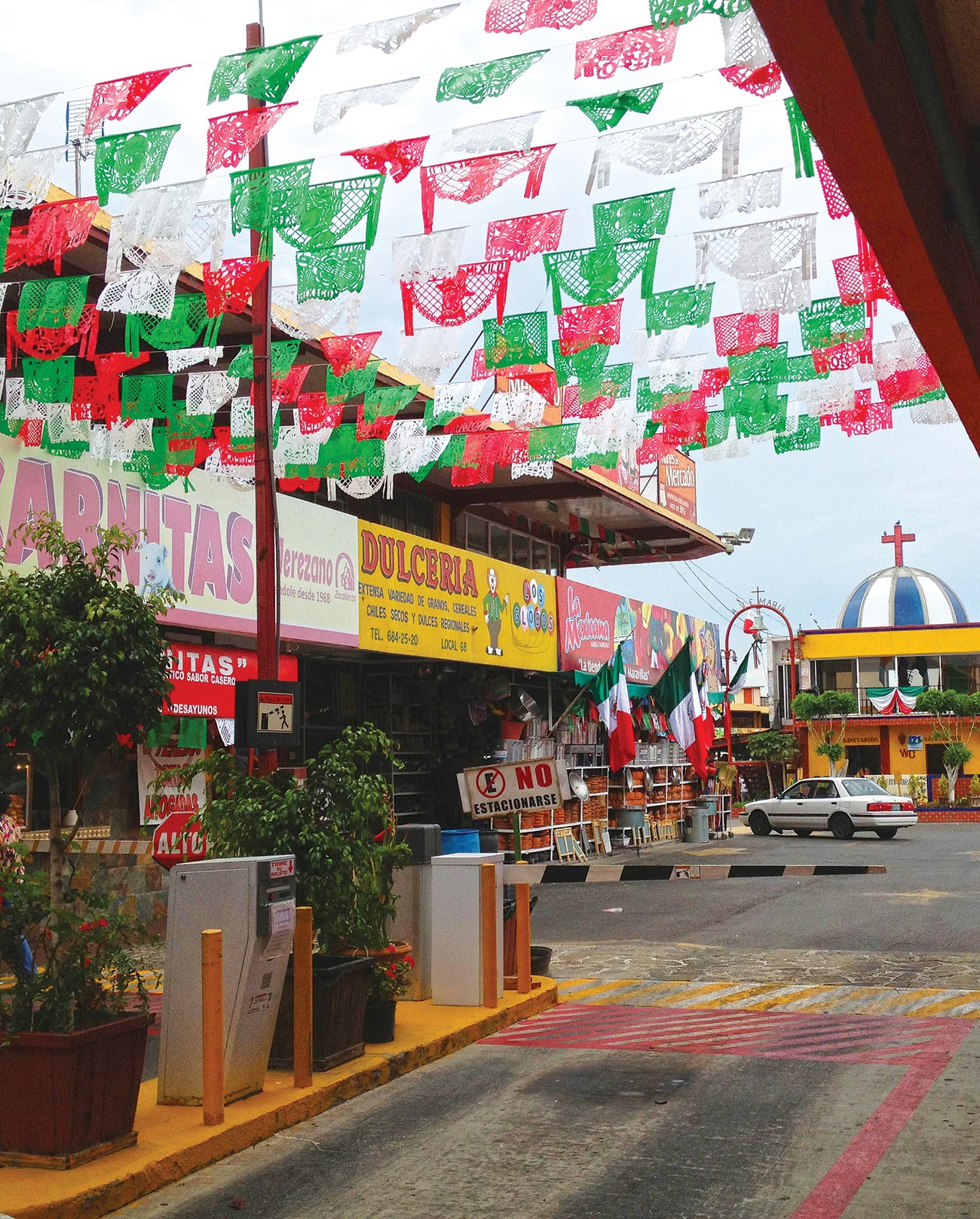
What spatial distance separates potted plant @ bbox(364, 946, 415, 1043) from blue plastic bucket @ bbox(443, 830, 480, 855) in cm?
728

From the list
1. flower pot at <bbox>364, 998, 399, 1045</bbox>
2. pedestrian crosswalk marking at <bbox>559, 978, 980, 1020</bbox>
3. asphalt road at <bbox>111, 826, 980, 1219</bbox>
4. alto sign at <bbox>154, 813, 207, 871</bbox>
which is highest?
alto sign at <bbox>154, 813, 207, 871</bbox>

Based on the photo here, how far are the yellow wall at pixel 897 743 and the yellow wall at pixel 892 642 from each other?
5.73m

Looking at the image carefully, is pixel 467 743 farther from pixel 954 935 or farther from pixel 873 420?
pixel 873 420

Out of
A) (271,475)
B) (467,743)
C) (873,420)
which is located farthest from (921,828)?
(271,475)

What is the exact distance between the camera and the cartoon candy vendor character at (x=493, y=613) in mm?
23109

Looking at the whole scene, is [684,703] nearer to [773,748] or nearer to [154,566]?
[154,566]

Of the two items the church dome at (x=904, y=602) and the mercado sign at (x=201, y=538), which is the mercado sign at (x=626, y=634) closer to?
the mercado sign at (x=201, y=538)

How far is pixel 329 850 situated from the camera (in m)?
8.66

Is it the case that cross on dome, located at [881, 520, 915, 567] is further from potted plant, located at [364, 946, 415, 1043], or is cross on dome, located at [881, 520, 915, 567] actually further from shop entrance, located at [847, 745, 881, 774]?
potted plant, located at [364, 946, 415, 1043]

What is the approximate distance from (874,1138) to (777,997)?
4.41 m

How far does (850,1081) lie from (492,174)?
20.5 feet

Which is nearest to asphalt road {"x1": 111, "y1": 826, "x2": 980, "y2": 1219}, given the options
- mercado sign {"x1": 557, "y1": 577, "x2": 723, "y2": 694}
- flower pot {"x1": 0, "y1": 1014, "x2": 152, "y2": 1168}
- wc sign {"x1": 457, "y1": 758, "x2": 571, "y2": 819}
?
flower pot {"x1": 0, "y1": 1014, "x2": 152, "y2": 1168}

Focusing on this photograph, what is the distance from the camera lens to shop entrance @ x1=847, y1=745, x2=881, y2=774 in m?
60.9

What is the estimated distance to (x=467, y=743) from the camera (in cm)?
2467
